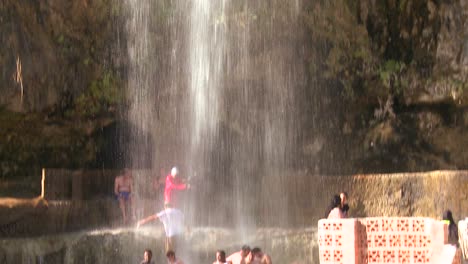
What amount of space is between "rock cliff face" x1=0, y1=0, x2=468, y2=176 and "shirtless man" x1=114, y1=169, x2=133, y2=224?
289cm

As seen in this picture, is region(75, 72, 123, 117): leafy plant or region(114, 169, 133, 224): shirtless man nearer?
region(114, 169, 133, 224): shirtless man

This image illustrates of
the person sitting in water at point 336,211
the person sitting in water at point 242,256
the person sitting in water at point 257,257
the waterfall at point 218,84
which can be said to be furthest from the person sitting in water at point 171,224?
the waterfall at point 218,84

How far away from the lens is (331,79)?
59.6ft

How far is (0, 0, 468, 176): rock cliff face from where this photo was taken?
17469 millimetres

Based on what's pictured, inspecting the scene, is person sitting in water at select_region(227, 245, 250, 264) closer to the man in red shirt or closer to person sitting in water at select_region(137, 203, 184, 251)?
person sitting in water at select_region(137, 203, 184, 251)

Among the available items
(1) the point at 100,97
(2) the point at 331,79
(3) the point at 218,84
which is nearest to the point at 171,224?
(3) the point at 218,84

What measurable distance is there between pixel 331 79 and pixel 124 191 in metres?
5.42

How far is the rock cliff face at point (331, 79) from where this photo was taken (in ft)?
57.3

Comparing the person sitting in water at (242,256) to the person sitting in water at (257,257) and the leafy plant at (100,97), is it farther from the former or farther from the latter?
the leafy plant at (100,97)

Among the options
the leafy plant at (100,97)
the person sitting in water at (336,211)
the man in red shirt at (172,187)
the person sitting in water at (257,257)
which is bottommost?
the person sitting in water at (257,257)

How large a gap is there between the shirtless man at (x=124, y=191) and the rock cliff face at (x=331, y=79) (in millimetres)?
2892

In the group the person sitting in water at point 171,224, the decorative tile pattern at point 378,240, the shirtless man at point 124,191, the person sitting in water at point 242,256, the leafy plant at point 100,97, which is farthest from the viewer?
the leafy plant at point 100,97

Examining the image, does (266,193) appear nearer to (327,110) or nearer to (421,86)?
(327,110)

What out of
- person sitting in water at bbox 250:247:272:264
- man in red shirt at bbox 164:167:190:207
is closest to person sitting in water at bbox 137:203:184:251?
man in red shirt at bbox 164:167:190:207
